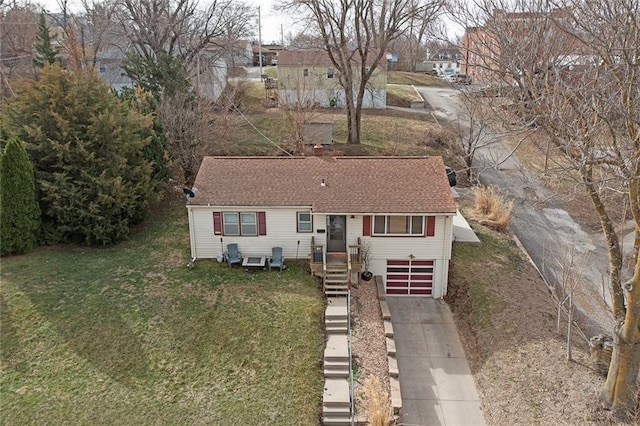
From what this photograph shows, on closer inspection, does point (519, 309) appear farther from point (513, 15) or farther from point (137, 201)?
point (137, 201)

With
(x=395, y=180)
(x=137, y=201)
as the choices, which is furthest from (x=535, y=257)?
(x=137, y=201)

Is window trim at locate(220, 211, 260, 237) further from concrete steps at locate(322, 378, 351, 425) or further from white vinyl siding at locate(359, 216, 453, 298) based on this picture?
concrete steps at locate(322, 378, 351, 425)

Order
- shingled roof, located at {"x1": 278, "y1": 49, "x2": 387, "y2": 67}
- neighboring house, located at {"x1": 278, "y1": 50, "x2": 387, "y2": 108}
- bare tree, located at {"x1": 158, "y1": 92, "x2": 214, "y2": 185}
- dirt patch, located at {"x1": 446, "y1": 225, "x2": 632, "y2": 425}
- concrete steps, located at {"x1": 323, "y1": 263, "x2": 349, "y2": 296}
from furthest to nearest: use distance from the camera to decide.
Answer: shingled roof, located at {"x1": 278, "y1": 49, "x2": 387, "y2": 67}, neighboring house, located at {"x1": 278, "y1": 50, "x2": 387, "y2": 108}, bare tree, located at {"x1": 158, "y1": 92, "x2": 214, "y2": 185}, concrete steps, located at {"x1": 323, "y1": 263, "x2": 349, "y2": 296}, dirt patch, located at {"x1": 446, "y1": 225, "x2": 632, "y2": 425}

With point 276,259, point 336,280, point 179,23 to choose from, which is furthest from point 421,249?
point 179,23

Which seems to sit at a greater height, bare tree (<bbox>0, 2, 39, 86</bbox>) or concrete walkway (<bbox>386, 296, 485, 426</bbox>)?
bare tree (<bbox>0, 2, 39, 86</bbox>)

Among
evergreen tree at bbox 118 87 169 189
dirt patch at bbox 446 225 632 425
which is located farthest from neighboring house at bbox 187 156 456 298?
evergreen tree at bbox 118 87 169 189

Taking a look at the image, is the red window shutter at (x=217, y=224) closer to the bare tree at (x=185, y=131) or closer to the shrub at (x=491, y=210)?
the bare tree at (x=185, y=131)

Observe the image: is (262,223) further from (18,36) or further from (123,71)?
(18,36)
